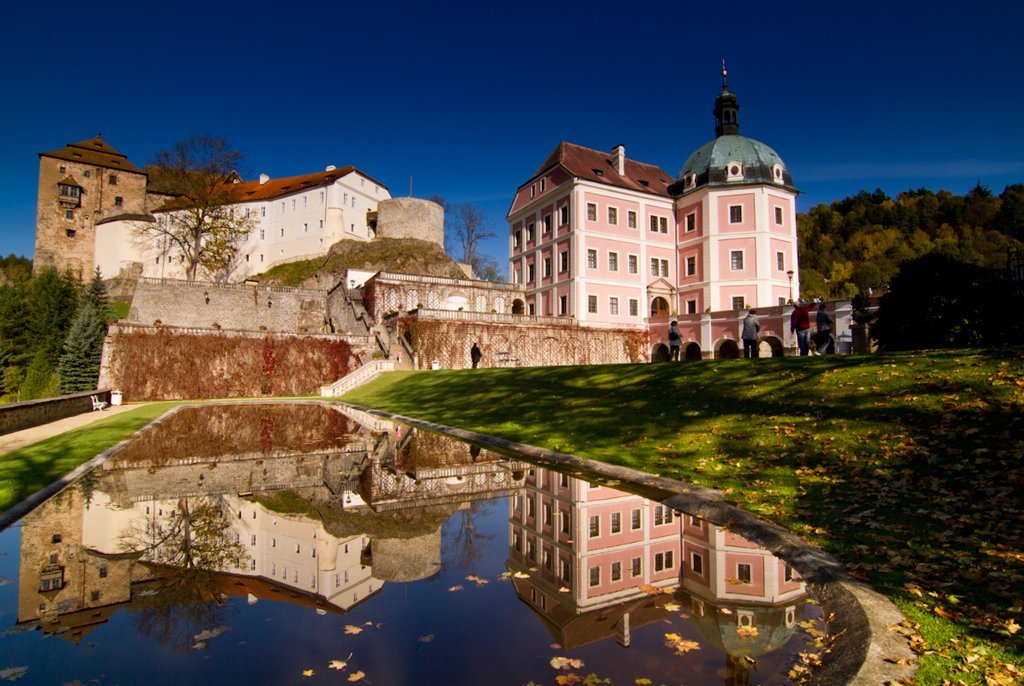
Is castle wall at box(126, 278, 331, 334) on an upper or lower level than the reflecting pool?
upper

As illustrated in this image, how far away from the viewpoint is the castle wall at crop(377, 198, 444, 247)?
224 ft

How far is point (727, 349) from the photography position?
119 feet

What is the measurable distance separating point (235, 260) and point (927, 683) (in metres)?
78.4

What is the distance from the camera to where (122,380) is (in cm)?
3183

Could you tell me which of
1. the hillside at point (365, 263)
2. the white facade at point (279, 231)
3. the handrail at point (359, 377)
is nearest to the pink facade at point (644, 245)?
the handrail at point (359, 377)

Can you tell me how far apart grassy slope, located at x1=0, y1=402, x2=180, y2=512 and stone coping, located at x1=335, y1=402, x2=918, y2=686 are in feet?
29.0

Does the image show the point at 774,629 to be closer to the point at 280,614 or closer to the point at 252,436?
the point at 280,614

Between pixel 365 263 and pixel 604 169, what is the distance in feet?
93.9

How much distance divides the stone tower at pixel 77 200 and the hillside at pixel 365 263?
80.9ft

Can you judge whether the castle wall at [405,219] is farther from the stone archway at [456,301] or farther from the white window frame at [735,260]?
the white window frame at [735,260]

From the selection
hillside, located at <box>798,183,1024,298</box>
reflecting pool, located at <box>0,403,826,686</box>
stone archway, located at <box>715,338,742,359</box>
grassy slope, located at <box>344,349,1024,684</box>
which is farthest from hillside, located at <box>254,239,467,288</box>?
reflecting pool, located at <box>0,403,826,686</box>

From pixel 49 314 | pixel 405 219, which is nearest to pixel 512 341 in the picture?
pixel 405 219

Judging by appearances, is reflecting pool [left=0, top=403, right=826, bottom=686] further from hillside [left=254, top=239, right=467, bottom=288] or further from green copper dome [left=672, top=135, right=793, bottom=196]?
hillside [left=254, top=239, right=467, bottom=288]

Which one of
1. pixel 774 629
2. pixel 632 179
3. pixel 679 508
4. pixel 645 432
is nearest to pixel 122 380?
pixel 645 432
